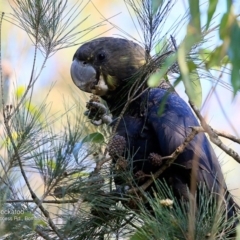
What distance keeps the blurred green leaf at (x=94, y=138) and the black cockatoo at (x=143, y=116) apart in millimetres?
181

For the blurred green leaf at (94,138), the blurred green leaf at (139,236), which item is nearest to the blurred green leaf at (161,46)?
the blurred green leaf at (94,138)

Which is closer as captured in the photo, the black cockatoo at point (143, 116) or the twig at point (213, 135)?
the twig at point (213, 135)

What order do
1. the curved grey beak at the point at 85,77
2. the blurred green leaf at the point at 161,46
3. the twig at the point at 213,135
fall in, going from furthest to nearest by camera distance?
the curved grey beak at the point at 85,77, the blurred green leaf at the point at 161,46, the twig at the point at 213,135

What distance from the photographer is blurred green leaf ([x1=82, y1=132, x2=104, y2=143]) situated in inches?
54.8

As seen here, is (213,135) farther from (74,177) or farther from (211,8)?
(211,8)

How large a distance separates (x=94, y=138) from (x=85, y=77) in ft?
2.12

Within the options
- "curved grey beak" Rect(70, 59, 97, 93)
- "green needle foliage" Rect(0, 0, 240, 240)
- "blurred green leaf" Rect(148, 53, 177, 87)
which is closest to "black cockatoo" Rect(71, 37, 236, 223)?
"curved grey beak" Rect(70, 59, 97, 93)

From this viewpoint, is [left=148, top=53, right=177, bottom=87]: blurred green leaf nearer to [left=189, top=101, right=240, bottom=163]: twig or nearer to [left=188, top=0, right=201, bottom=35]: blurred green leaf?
[left=188, top=0, right=201, bottom=35]: blurred green leaf

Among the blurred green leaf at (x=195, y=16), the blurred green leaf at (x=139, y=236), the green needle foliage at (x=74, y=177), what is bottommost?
the blurred green leaf at (x=139, y=236)

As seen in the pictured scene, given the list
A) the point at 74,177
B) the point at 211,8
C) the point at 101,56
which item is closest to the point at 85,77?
the point at 101,56

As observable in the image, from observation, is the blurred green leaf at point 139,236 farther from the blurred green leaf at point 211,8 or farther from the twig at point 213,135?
the blurred green leaf at point 211,8

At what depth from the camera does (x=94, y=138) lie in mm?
1415

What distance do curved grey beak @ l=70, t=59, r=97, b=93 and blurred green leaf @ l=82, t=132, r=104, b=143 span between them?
0.60 m

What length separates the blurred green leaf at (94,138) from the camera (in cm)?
139
